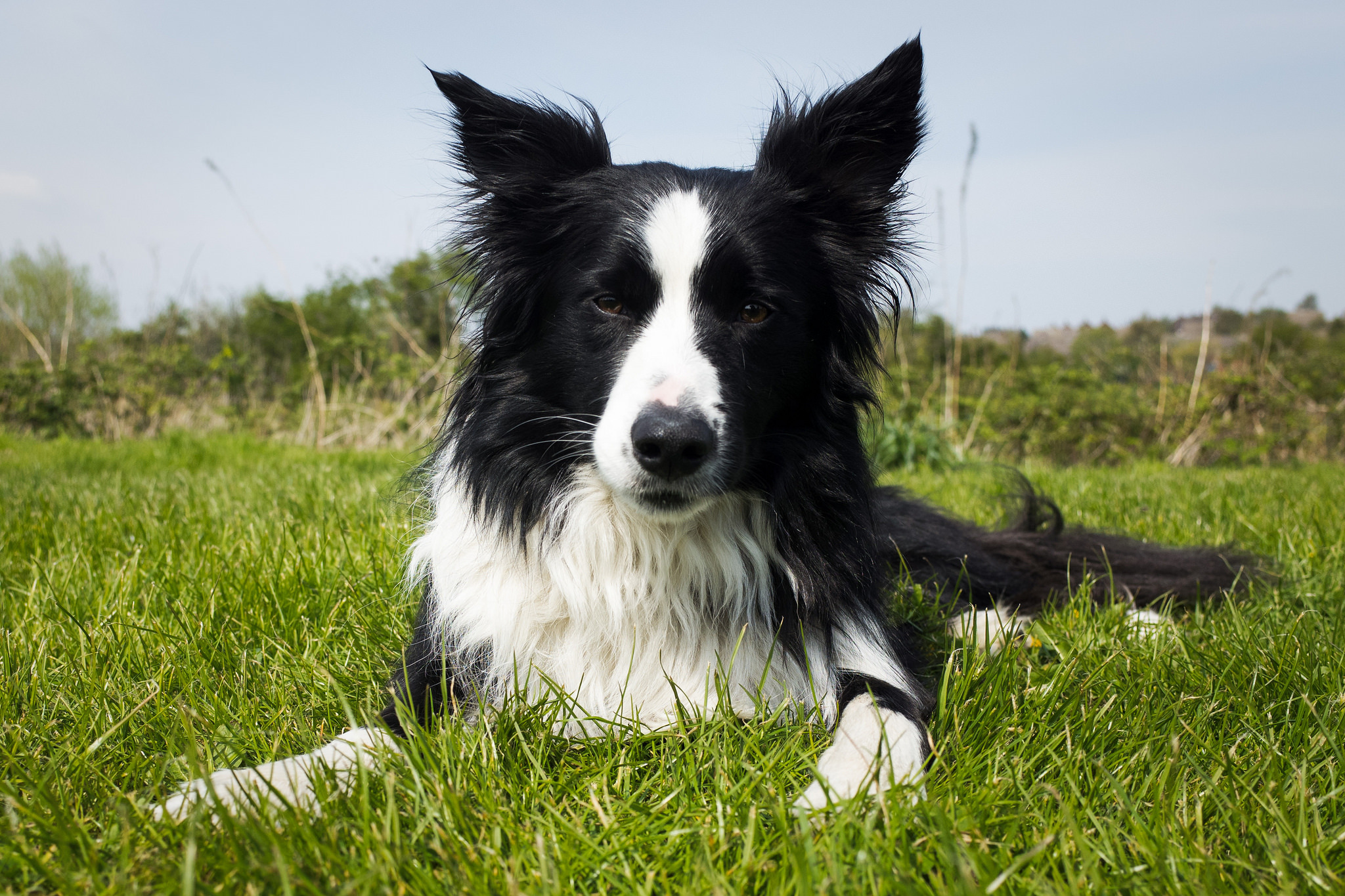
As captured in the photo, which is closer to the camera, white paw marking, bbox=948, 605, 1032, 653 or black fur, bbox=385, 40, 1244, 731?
black fur, bbox=385, 40, 1244, 731

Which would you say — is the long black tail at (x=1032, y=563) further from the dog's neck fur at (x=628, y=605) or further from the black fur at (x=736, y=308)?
the dog's neck fur at (x=628, y=605)

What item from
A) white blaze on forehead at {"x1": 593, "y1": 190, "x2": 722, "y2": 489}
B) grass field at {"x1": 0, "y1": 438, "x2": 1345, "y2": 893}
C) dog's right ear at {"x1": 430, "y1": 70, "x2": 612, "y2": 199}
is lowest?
grass field at {"x1": 0, "y1": 438, "x2": 1345, "y2": 893}

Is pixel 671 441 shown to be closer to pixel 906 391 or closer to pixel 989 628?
pixel 989 628

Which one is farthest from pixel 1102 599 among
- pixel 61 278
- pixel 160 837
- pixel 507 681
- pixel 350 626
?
pixel 61 278

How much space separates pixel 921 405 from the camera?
988 centimetres

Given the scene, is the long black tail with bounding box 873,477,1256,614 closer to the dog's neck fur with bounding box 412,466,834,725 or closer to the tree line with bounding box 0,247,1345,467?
the dog's neck fur with bounding box 412,466,834,725

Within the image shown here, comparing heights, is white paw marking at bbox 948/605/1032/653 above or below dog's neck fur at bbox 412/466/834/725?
below

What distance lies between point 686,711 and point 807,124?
167 cm

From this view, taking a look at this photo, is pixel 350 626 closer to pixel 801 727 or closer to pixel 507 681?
pixel 507 681

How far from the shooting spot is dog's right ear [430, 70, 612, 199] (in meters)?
2.38

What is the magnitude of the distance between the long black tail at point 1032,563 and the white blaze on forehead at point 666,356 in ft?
4.66

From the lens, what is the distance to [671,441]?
1.84m

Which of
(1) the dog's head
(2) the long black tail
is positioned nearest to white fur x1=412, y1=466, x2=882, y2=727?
(1) the dog's head

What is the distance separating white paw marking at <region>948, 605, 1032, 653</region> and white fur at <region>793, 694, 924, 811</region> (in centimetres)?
47
